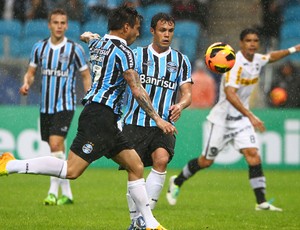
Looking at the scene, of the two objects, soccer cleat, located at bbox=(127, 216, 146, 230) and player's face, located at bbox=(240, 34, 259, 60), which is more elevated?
player's face, located at bbox=(240, 34, 259, 60)

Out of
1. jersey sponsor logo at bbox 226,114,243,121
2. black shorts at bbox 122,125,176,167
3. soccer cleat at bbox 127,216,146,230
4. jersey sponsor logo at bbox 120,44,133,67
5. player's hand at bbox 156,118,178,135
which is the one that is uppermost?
jersey sponsor logo at bbox 120,44,133,67

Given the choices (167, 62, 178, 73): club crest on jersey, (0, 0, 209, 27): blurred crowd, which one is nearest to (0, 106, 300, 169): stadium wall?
(0, 0, 209, 27): blurred crowd

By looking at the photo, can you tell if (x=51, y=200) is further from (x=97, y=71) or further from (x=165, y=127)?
(x=165, y=127)

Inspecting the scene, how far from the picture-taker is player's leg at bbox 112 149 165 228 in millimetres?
8227

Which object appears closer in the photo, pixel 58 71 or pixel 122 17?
pixel 122 17

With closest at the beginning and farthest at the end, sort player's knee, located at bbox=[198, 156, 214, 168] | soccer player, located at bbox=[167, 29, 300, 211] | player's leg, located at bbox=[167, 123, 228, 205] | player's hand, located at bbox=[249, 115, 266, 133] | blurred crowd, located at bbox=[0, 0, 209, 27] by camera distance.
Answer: player's hand, located at bbox=[249, 115, 266, 133]
soccer player, located at bbox=[167, 29, 300, 211]
player's leg, located at bbox=[167, 123, 228, 205]
player's knee, located at bbox=[198, 156, 214, 168]
blurred crowd, located at bbox=[0, 0, 209, 27]

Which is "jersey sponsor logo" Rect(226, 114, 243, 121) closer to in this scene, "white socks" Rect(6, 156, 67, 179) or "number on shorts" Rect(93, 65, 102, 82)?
"number on shorts" Rect(93, 65, 102, 82)

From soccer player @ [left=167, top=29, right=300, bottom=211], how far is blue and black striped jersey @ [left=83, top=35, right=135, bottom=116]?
11.0ft

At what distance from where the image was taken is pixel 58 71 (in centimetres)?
1198

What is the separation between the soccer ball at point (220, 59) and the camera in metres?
9.57

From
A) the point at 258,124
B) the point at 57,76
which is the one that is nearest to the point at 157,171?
the point at 258,124

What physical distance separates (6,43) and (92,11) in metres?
2.15

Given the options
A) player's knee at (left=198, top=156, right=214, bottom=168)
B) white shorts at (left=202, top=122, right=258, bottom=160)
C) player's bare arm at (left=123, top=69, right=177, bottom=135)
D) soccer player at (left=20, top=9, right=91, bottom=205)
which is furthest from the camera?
player's knee at (left=198, top=156, right=214, bottom=168)

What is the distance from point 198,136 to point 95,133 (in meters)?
8.72
